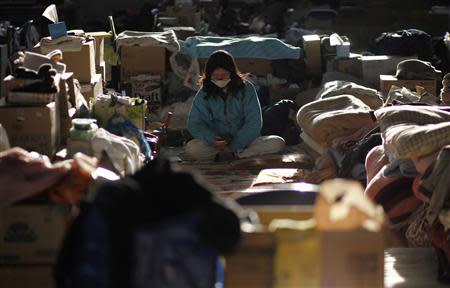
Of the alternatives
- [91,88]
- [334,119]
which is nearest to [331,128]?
[334,119]

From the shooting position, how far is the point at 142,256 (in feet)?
10.2

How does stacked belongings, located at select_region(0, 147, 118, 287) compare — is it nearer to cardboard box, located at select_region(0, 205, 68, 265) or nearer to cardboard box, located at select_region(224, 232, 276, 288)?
cardboard box, located at select_region(0, 205, 68, 265)

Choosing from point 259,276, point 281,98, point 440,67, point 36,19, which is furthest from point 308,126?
point 36,19

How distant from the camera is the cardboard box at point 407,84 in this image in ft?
30.7

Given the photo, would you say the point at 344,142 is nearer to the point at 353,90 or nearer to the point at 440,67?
the point at 353,90

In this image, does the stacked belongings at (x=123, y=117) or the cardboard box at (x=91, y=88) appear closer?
the stacked belongings at (x=123, y=117)

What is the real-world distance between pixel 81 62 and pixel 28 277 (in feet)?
12.4

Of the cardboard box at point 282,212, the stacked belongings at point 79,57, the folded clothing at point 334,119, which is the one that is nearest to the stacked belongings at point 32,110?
the stacked belongings at point 79,57

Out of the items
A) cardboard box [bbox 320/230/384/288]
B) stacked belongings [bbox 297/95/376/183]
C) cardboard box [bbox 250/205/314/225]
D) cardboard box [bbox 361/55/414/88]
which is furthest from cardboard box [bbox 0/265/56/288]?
cardboard box [bbox 361/55/414/88]

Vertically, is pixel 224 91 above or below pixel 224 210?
below

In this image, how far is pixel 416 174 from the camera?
543 cm

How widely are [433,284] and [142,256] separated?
82.8 inches

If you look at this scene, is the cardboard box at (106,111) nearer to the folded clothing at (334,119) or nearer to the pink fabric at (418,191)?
the folded clothing at (334,119)

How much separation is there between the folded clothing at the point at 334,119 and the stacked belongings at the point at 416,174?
4.23 ft
